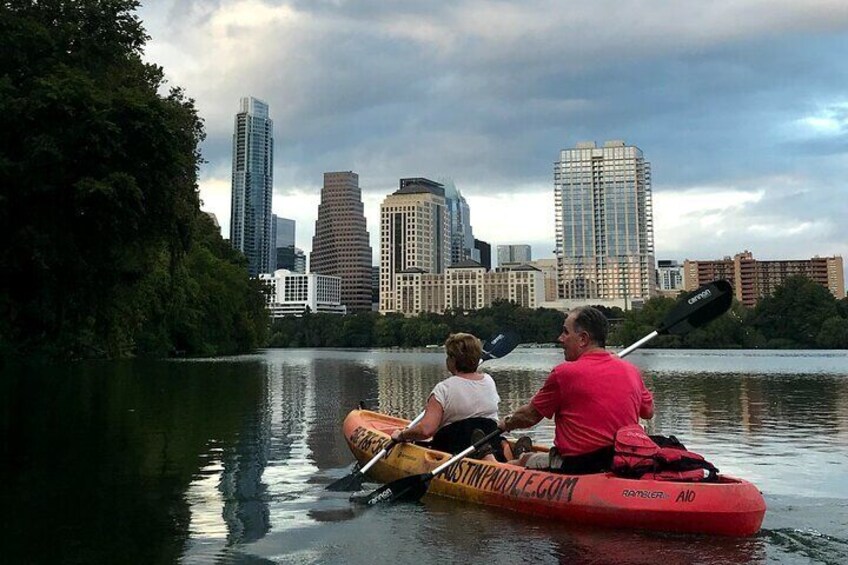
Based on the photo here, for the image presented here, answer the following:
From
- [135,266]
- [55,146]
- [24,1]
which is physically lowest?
[135,266]

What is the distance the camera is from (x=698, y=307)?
9.38 m

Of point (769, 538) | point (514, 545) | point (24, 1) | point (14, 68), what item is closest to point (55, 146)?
point (14, 68)

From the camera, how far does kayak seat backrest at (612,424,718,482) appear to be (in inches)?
275

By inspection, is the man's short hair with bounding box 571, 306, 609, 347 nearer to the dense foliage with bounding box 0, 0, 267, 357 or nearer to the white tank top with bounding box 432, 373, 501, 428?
the white tank top with bounding box 432, 373, 501, 428

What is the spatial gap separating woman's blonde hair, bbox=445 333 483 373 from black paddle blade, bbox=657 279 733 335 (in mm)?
2324

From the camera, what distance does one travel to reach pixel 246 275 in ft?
253

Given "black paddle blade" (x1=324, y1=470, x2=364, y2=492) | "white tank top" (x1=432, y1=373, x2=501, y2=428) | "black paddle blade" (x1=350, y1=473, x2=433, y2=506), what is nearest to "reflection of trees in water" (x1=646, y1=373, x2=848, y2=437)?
"white tank top" (x1=432, y1=373, x2=501, y2=428)

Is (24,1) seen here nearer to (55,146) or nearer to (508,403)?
(55,146)

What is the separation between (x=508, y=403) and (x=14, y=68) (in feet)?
51.2

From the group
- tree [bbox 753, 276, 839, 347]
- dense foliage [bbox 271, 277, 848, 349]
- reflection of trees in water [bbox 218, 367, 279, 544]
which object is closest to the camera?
reflection of trees in water [bbox 218, 367, 279, 544]

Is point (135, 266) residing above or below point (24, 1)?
below

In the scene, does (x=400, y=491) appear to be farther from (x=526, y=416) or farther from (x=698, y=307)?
(x=698, y=307)

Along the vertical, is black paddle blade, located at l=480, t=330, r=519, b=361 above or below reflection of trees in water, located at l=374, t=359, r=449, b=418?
above

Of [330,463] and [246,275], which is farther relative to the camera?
[246,275]
